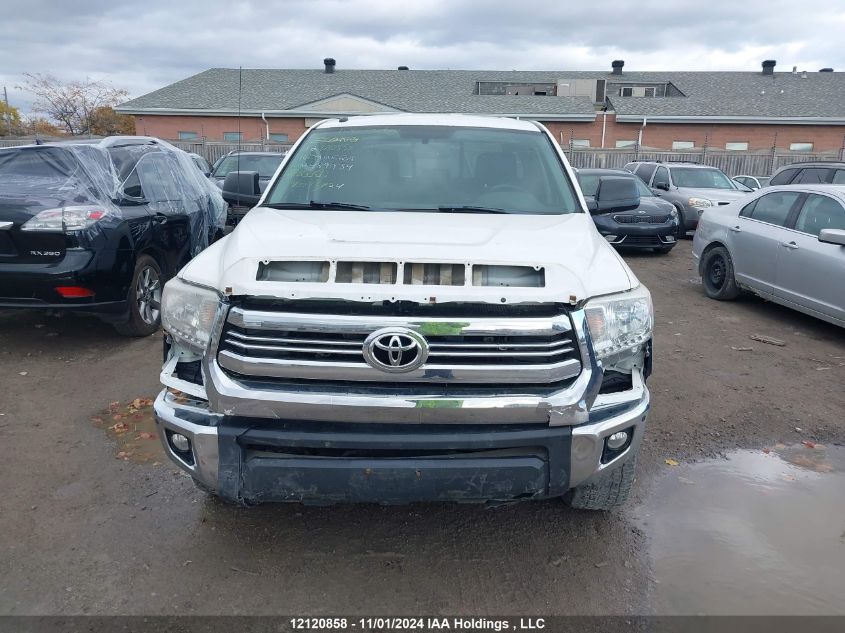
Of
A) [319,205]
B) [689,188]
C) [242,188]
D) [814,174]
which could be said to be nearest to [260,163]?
[242,188]

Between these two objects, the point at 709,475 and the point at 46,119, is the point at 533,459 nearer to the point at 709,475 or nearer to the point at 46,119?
the point at 709,475

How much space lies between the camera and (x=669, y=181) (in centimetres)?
1480

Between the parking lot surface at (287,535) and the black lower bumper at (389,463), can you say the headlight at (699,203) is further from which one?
the black lower bumper at (389,463)

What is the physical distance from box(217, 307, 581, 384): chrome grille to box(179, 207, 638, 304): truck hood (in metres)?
0.09

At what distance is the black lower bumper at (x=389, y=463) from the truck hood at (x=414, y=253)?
1.75 feet

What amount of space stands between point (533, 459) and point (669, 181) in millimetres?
13899

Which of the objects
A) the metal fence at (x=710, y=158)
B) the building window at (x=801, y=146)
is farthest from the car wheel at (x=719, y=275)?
the building window at (x=801, y=146)

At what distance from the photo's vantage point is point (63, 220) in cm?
530

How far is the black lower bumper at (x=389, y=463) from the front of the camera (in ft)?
8.11

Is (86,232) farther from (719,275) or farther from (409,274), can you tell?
(719,275)

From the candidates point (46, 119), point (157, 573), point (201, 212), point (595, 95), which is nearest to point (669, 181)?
point (201, 212)

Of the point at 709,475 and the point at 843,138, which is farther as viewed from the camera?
the point at 843,138

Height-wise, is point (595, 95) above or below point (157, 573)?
above

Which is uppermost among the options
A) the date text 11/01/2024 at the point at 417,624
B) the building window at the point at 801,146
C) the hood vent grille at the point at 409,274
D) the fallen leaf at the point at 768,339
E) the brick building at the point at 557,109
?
the brick building at the point at 557,109
